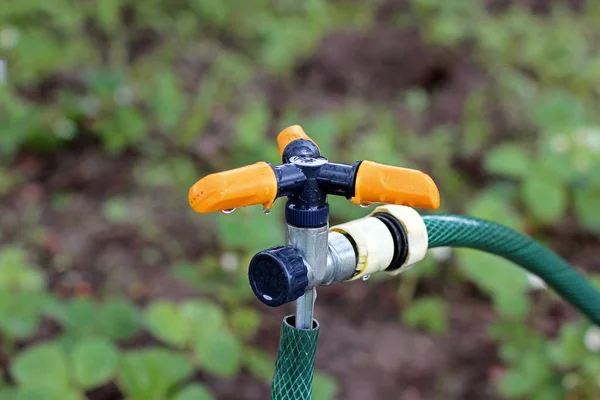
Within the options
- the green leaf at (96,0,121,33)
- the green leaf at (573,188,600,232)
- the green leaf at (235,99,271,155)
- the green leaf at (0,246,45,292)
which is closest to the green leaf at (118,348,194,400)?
the green leaf at (0,246,45,292)

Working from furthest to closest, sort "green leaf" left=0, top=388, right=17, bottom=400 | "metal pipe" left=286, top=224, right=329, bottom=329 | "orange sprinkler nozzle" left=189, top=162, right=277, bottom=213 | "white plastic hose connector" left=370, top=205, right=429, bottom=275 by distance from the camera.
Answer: "green leaf" left=0, top=388, right=17, bottom=400, "white plastic hose connector" left=370, top=205, right=429, bottom=275, "metal pipe" left=286, top=224, right=329, bottom=329, "orange sprinkler nozzle" left=189, top=162, right=277, bottom=213

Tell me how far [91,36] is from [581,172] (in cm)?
210

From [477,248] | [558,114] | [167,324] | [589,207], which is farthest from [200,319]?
[558,114]

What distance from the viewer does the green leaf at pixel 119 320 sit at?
1637 mm

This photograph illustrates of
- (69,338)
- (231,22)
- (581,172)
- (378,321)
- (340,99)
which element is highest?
(231,22)

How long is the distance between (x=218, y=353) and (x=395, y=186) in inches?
37.2

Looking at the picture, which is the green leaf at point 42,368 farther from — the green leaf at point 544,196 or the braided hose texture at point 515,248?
the green leaf at point 544,196

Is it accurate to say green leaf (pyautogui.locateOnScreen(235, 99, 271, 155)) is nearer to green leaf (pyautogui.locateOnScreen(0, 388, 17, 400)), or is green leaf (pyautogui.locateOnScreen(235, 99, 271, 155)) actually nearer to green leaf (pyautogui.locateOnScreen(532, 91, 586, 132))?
green leaf (pyautogui.locateOnScreen(532, 91, 586, 132))

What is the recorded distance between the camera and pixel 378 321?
2.00 m

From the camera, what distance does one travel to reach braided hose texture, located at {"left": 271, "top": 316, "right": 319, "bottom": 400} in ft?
2.59

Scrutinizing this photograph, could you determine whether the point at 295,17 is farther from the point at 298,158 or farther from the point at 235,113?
the point at 298,158

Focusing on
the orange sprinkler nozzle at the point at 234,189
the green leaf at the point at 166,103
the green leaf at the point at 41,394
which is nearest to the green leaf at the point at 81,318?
the green leaf at the point at 41,394

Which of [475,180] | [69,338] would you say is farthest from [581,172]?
[69,338]

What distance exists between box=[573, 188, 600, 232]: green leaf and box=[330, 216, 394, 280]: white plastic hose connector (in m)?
1.51
